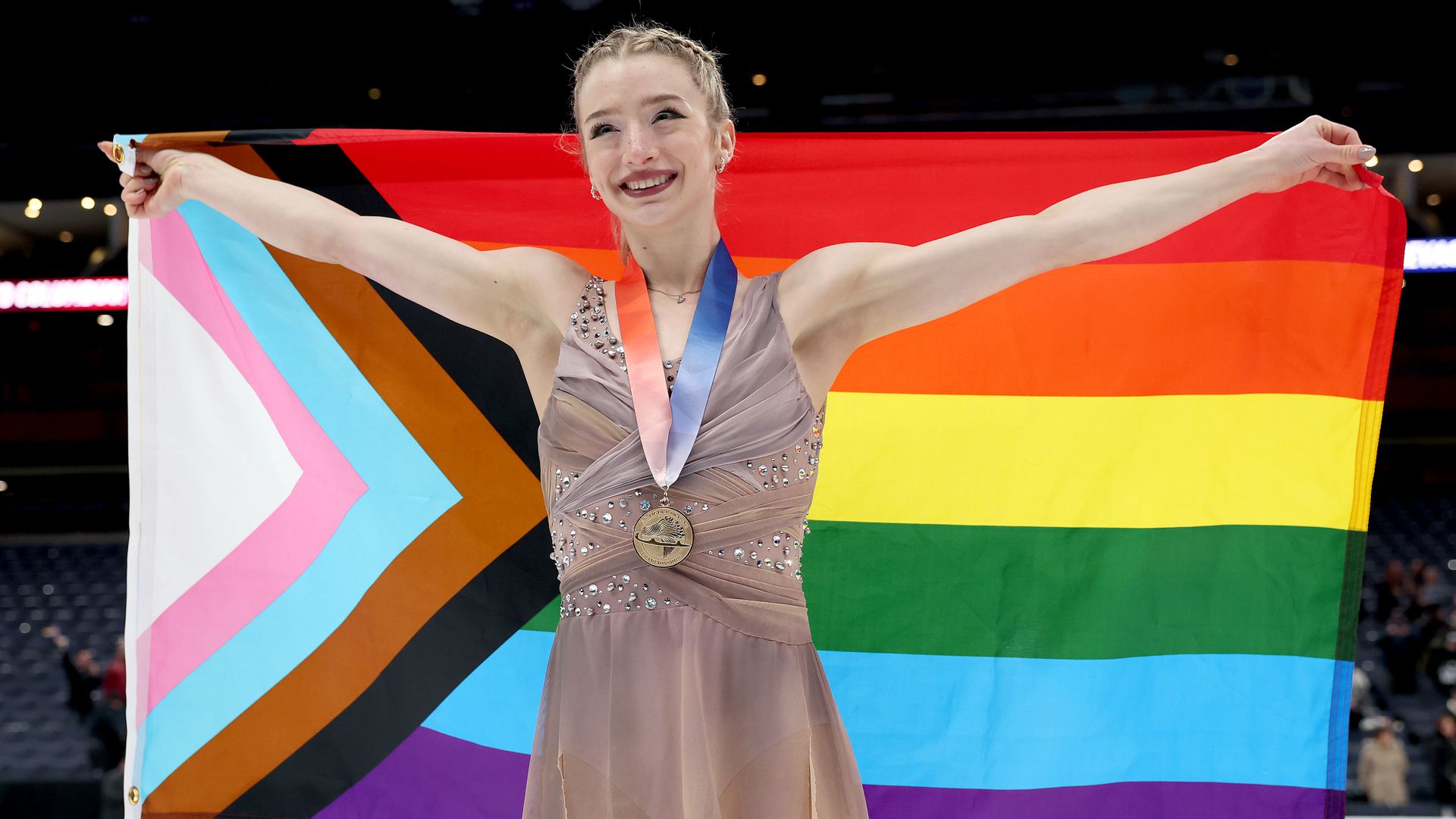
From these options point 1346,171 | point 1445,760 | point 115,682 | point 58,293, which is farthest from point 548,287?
point 58,293

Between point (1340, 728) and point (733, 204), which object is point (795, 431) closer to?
point (733, 204)

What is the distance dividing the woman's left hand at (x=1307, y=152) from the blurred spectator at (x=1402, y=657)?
7824 millimetres

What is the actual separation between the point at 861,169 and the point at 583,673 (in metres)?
1.31

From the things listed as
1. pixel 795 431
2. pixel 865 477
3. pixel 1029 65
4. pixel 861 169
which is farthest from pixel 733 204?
pixel 1029 65

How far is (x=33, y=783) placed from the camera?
259 inches

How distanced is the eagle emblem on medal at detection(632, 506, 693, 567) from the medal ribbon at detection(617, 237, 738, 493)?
0.16ft

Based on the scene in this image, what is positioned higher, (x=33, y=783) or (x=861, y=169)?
(x=861, y=169)

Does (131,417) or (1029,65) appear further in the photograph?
(1029,65)

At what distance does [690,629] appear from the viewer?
5.06 ft

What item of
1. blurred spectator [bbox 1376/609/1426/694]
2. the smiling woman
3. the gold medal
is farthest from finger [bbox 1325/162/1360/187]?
blurred spectator [bbox 1376/609/1426/694]

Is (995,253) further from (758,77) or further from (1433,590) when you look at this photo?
(1433,590)

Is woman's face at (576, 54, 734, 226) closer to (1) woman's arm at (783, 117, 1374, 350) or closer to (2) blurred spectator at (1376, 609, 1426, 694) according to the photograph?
(1) woman's arm at (783, 117, 1374, 350)

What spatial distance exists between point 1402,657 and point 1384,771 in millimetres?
2109

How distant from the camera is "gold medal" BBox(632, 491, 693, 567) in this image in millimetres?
1531
